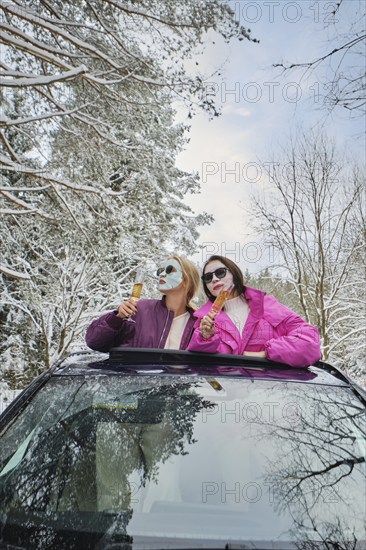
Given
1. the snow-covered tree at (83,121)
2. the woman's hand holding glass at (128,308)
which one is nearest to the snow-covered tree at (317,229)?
the snow-covered tree at (83,121)

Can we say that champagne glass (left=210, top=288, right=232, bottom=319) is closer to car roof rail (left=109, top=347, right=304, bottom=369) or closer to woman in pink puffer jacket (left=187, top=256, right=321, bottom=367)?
woman in pink puffer jacket (left=187, top=256, right=321, bottom=367)

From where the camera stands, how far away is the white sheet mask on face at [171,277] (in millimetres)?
2928

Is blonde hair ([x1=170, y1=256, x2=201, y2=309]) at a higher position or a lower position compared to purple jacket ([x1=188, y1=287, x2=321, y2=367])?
higher

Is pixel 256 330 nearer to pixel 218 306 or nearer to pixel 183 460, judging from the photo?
pixel 218 306

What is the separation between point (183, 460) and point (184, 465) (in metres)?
0.02

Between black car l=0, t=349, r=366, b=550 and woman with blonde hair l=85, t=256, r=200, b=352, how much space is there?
795 mm

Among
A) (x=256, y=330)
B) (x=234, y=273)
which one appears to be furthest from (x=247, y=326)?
(x=234, y=273)

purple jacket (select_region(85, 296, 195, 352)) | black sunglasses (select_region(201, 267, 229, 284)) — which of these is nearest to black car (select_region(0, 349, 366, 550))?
purple jacket (select_region(85, 296, 195, 352))

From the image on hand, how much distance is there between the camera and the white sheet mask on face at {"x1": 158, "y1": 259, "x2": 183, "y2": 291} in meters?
2.93

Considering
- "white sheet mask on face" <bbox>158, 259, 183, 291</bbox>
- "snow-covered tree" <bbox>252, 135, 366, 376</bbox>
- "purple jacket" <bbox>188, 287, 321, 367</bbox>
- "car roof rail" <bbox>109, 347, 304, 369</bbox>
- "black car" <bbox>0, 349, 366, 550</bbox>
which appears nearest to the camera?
"black car" <bbox>0, 349, 366, 550</bbox>

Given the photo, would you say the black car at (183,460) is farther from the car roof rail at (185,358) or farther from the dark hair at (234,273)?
the dark hair at (234,273)

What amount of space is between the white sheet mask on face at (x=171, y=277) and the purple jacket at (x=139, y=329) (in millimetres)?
165

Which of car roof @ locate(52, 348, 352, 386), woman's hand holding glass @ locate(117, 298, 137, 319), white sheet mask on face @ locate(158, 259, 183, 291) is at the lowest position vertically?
car roof @ locate(52, 348, 352, 386)

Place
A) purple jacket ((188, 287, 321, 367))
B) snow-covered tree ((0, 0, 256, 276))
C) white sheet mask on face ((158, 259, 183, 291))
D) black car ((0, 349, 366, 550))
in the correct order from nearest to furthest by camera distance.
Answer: black car ((0, 349, 366, 550)) < purple jacket ((188, 287, 321, 367)) < white sheet mask on face ((158, 259, 183, 291)) < snow-covered tree ((0, 0, 256, 276))
